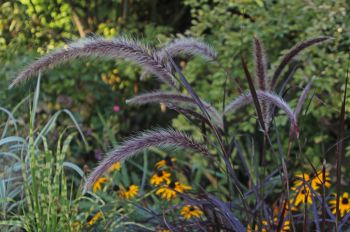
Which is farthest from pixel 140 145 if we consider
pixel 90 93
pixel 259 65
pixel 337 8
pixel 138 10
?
pixel 138 10

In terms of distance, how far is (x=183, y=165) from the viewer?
4230 mm

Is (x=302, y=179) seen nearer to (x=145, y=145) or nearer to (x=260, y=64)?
(x=260, y=64)

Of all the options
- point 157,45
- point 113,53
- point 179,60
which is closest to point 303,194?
point 113,53

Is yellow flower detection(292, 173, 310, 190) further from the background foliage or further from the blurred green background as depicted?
the blurred green background

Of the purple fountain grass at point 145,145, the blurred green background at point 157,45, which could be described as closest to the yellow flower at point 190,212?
the blurred green background at point 157,45

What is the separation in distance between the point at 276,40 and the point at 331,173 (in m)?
0.93

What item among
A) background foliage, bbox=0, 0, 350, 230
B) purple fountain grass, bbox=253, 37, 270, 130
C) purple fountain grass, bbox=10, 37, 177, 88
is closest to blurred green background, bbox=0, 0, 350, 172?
background foliage, bbox=0, 0, 350, 230

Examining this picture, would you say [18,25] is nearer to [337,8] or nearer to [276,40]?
[276,40]

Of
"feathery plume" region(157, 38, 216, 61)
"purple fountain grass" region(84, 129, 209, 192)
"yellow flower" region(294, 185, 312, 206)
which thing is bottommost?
"yellow flower" region(294, 185, 312, 206)

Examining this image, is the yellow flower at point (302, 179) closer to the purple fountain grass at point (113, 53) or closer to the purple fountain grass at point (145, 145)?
the purple fountain grass at point (145, 145)

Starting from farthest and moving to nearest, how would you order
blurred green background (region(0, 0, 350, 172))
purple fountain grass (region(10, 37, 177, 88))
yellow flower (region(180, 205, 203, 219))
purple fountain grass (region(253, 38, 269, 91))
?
blurred green background (region(0, 0, 350, 172)) < yellow flower (region(180, 205, 203, 219)) < purple fountain grass (region(253, 38, 269, 91)) < purple fountain grass (region(10, 37, 177, 88))

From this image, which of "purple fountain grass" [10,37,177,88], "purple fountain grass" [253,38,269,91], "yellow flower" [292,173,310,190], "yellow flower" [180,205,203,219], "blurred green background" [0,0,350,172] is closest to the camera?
"purple fountain grass" [10,37,177,88]

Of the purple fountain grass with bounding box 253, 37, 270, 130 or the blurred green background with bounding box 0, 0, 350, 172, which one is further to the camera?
the blurred green background with bounding box 0, 0, 350, 172

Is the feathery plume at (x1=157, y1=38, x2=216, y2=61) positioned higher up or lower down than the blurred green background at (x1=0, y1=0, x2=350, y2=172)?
higher up
